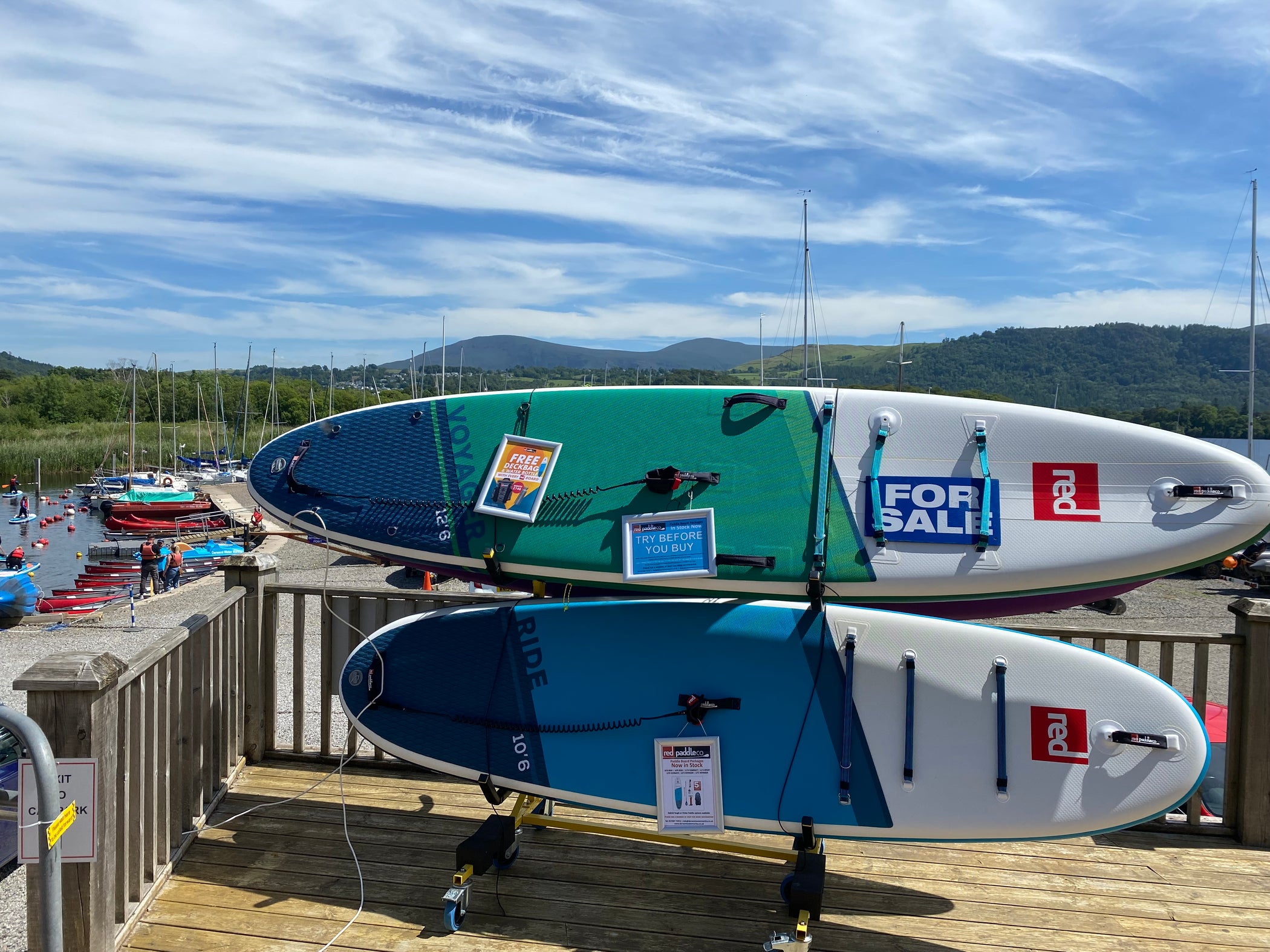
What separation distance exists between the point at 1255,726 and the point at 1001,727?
1.34 meters

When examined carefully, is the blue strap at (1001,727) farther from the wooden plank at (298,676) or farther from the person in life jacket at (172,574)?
the person in life jacket at (172,574)

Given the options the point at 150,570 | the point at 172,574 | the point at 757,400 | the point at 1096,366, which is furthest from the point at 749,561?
the point at 1096,366

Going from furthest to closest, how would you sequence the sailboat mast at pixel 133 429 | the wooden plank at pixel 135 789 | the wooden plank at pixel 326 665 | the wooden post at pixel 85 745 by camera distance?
the sailboat mast at pixel 133 429 → the wooden plank at pixel 326 665 → the wooden plank at pixel 135 789 → the wooden post at pixel 85 745

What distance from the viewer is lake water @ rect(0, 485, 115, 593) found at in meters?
26.4

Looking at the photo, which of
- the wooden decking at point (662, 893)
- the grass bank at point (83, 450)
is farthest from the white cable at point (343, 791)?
the grass bank at point (83, 450)

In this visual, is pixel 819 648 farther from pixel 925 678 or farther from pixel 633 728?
pixel 633 728

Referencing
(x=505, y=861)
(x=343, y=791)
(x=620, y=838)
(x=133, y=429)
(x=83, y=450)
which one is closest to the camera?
(x=505, y=861)

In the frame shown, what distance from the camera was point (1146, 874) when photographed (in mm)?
3191

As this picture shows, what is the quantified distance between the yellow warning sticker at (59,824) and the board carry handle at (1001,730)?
8.47 ft

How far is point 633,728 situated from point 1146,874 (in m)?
1.99

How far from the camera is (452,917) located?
279 cm

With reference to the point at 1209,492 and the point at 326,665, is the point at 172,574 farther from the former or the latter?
the point at 1209,492

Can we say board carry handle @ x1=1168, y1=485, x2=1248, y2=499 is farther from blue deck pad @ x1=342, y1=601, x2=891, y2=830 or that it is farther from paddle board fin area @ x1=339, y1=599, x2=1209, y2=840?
blue deck pad @ x1=342, y1=601, x2=891, y2=830

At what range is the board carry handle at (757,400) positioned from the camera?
3.19 metres
